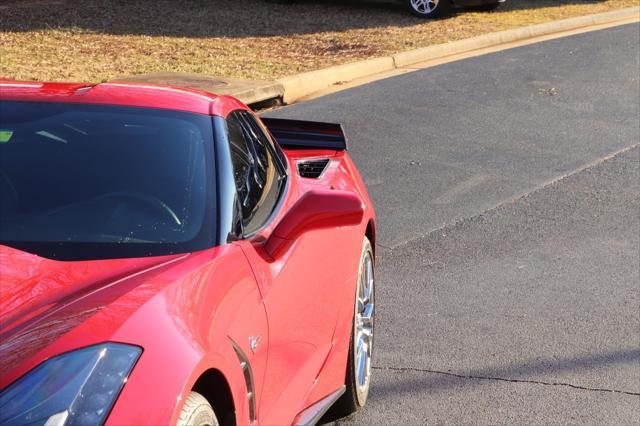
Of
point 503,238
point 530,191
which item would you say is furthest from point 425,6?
point 503,238

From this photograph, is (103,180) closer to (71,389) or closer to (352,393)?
(71,389)

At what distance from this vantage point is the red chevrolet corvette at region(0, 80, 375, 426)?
287 centimetres

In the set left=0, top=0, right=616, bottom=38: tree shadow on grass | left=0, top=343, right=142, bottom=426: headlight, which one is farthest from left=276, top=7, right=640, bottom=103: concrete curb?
left=0, top=343, right=142, bottom=426: headlight

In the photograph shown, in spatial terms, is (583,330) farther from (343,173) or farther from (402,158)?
(402,158)

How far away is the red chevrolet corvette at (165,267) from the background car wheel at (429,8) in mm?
13553

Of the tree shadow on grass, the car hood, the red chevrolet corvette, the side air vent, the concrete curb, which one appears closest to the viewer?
the red chevrolet corvette

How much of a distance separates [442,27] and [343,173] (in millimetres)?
12576

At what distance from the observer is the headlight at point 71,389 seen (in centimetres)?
269

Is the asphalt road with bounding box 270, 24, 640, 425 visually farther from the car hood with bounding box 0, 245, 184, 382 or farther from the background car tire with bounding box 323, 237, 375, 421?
the car hood with bounding box 0, 245, 184, 382

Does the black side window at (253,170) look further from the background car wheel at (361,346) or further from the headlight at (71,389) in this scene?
the headlight at (71,389)

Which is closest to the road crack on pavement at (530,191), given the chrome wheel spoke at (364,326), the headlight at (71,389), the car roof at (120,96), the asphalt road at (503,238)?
the asphalt road at (503,238)

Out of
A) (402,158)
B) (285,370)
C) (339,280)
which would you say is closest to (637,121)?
(402,158)

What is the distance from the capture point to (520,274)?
24.8 ft

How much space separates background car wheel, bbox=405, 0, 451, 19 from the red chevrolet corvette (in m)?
13.6
